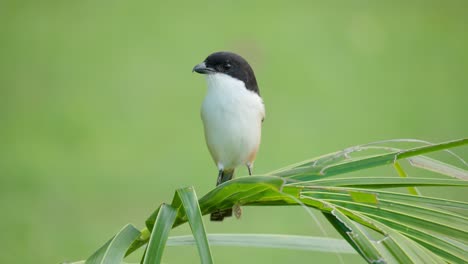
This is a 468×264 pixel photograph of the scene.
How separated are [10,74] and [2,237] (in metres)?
2.27

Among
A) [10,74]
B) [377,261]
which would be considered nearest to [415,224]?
[377,261]

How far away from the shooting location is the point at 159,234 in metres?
1.52

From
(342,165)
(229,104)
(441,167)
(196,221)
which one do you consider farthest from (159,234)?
(229,104)

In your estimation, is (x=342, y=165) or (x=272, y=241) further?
(x=272, y=241)

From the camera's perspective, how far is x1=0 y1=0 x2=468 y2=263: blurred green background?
20.1 feet

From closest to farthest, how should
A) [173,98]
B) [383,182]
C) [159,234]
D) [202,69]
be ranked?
[159,234] → [383,182] → [202,69] → [173,98]

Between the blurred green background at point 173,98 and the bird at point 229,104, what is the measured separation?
2596mm

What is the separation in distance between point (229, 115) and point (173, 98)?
440 centimetres

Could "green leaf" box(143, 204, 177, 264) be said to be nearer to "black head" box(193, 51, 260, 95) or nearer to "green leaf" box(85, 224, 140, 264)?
Result: "green leaf" box(85, 224, 140, 264)

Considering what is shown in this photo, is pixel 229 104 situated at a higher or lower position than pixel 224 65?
lower

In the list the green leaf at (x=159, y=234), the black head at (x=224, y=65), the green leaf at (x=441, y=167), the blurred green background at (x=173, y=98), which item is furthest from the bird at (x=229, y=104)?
the blurred green background at (x=173, y=98)

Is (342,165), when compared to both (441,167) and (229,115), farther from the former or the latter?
(229,115)

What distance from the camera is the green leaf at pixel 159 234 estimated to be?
1.46 m

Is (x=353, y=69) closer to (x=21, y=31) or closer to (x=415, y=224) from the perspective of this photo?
(x=21, y=31)
